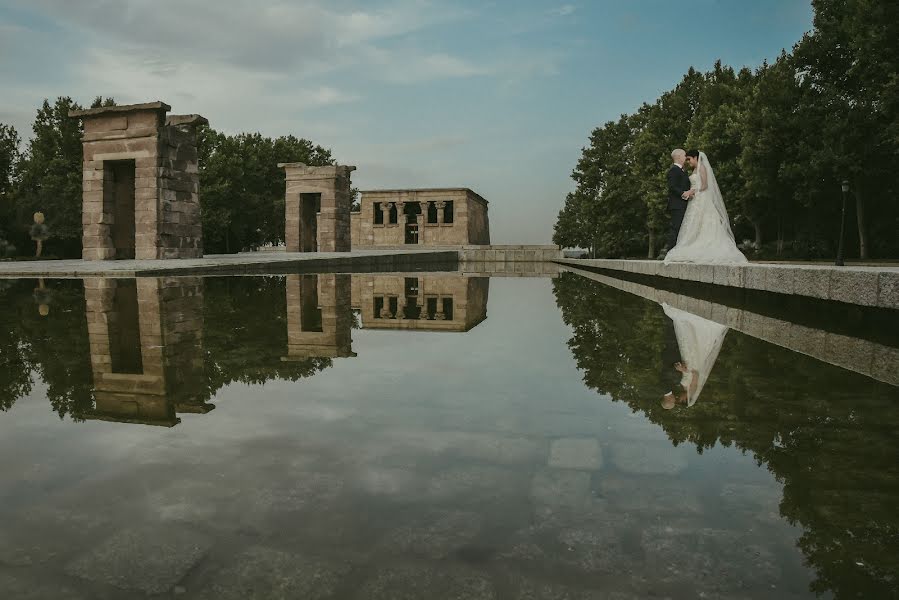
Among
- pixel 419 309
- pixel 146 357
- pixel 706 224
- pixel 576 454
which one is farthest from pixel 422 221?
pixel 576 454

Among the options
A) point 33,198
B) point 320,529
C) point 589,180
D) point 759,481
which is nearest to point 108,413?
point 320,529

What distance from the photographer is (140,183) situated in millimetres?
Result: 18547

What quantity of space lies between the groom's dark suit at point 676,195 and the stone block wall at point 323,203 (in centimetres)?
2055

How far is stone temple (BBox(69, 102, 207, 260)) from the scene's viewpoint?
60.8ft

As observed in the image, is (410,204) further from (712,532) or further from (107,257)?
(712,532)

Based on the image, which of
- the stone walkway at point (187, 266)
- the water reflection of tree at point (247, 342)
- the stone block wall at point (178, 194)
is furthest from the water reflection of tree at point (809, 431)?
the stone block wall at point (178, 194)

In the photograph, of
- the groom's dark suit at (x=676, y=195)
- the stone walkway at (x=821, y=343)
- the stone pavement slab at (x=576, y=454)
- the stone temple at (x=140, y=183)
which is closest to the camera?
the stone pavement slab at (x=576, y=454)

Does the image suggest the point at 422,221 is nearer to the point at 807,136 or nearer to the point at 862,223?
the point at 807,136

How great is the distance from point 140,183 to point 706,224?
51.9ft

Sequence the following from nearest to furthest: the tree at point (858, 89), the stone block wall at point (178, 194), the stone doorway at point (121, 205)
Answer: the stone block wall at point (178, 194)
the stone doorway at point (121, 205)
the tree at point (858, 89)

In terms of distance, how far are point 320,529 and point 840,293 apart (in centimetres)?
511

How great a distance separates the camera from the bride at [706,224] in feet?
38.4

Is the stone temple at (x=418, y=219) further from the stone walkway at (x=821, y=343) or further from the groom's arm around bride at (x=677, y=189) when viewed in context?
the stone walkway at (x=821, y=343)

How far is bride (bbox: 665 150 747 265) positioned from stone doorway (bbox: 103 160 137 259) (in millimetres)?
17248
